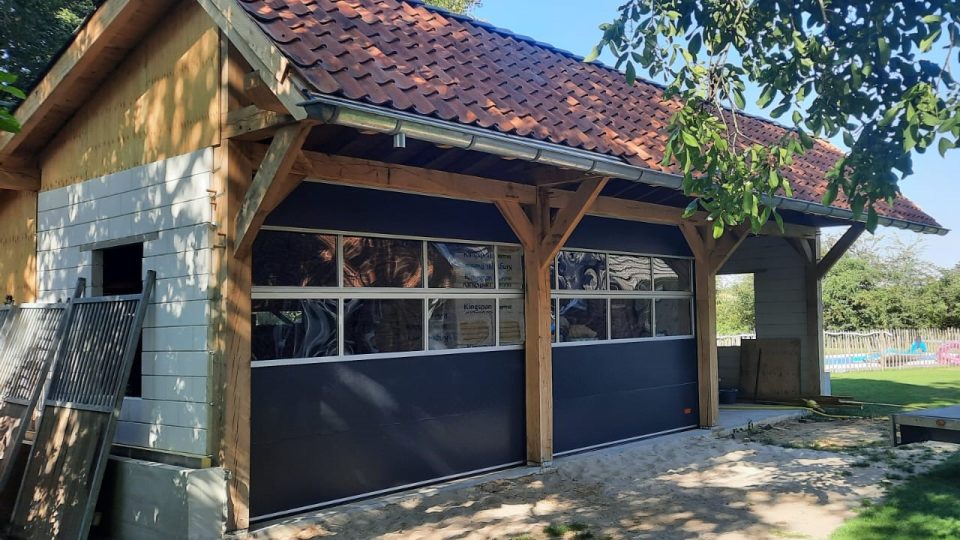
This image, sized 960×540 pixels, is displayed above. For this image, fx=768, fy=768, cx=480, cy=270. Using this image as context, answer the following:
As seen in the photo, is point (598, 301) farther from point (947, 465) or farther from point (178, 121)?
point (178, 121)

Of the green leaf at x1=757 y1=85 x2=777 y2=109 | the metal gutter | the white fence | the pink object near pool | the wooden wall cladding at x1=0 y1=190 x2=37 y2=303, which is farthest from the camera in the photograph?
the pink object near pool

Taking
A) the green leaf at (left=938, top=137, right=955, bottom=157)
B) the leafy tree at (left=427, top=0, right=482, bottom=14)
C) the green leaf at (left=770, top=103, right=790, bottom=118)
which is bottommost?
the green leaf at (left=938, top=137, right=955, bottom=157)

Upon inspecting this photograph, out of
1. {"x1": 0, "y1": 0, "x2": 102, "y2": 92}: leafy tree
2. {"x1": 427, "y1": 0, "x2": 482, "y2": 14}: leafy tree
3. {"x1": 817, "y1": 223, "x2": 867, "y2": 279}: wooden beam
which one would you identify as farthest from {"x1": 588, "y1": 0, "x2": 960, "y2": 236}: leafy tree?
{"x1": 427, "y1": 0, "x2": 482, "y2": 14}: leafy tree

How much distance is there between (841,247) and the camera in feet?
43.3

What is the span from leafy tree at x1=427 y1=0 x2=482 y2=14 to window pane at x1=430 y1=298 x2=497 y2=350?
648 inches

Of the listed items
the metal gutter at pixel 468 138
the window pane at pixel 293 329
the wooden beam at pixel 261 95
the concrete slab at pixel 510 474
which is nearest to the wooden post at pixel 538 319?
the concrete slab at pixel 510 474

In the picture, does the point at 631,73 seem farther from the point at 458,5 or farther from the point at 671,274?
the point at 458,5

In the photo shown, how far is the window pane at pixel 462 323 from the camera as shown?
7.85 meters

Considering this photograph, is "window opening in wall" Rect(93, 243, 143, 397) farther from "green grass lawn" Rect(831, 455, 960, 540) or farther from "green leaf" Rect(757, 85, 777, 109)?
"green grass lawn" Rect(831, 455, 960, 540)

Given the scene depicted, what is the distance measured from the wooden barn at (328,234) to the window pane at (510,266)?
23 millimetres

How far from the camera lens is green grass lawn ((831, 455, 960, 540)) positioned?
5.60 meters

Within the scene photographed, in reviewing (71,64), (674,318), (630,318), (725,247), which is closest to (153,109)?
(71,64)

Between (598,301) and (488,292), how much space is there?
2.08 m

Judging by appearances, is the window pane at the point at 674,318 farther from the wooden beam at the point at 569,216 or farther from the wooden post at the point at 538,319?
the wooden beam at the point at 569,216
